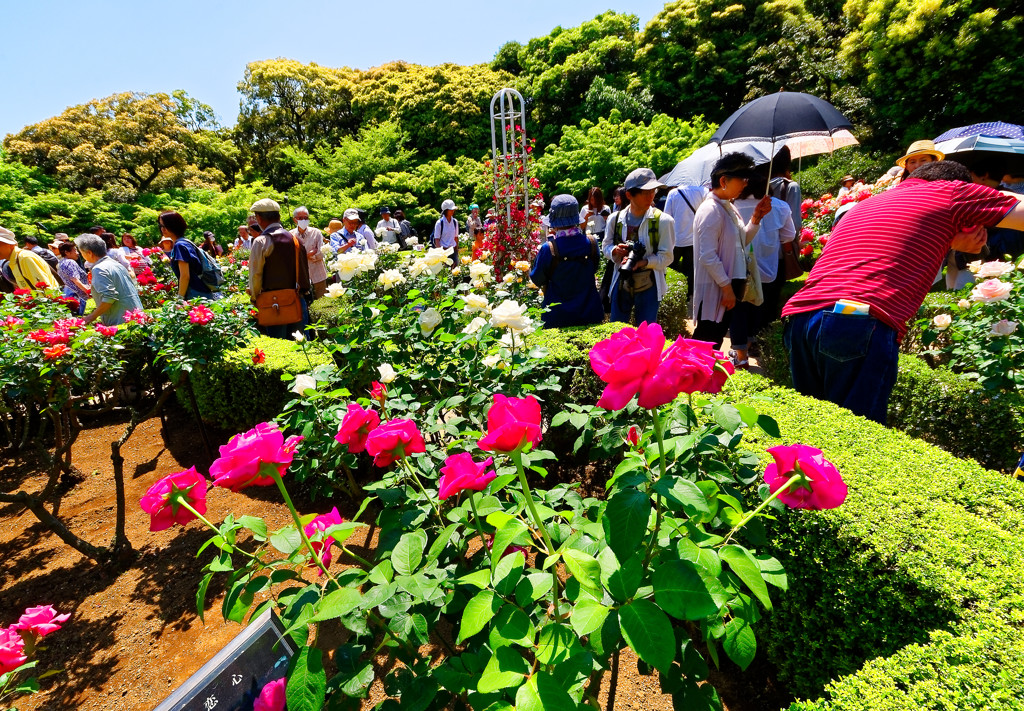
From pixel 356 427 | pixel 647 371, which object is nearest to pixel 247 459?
pixel 356 427

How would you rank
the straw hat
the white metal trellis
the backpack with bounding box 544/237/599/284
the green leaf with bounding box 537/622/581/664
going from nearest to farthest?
the green leaf with bounding box 537/622/581/664
the straw hat
the backpack with bounding box 544/237/599/284
the white metal trellis

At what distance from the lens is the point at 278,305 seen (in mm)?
4656

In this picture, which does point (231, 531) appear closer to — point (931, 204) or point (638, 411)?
point (638, 411)

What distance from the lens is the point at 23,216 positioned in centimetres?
1800

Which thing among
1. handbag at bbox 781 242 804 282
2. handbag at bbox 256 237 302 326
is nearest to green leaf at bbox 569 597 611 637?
handbag at bbox 256 237 302 326

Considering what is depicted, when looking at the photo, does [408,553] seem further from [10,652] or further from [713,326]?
[713,326]

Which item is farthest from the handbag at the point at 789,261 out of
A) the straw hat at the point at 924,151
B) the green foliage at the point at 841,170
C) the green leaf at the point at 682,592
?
the green foliage at the point at 841,170

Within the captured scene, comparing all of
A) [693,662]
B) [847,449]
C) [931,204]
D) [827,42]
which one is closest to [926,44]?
[827,42]

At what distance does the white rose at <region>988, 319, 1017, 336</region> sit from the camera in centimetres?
253

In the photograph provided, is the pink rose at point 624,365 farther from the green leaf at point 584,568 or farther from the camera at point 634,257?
the camera at point 634,257

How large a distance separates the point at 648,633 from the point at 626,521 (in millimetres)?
175

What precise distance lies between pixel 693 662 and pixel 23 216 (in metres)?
25.2

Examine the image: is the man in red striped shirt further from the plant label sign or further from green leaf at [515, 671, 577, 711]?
the plant label sign

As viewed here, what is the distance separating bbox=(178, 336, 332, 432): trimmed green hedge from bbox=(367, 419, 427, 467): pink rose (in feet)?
8.41
